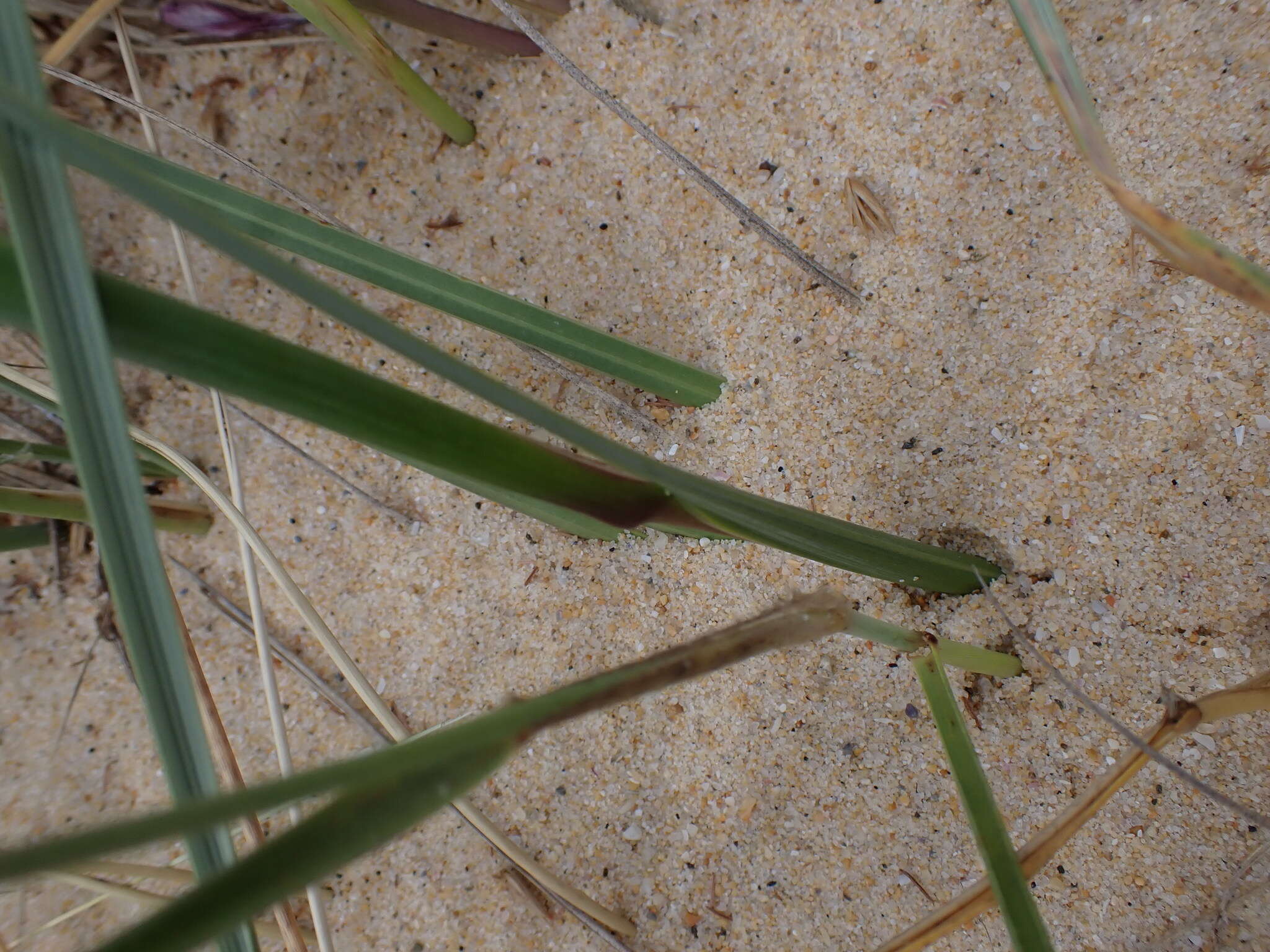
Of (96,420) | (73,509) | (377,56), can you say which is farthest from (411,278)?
(73,509)

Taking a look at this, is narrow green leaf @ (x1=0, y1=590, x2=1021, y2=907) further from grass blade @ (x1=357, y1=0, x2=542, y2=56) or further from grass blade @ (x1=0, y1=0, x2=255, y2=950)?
grass blade @ (x1=357, y1=0, x2=542, y2=56)

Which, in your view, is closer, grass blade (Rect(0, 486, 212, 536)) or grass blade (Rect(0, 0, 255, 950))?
grass blade (Rect(0, 0, 255, 950))

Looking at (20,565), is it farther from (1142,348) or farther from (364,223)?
(1142,348)

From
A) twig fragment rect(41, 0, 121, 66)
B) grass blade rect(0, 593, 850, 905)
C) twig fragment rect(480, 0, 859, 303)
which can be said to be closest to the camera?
grass blade rect(0, 593, 850, 905)

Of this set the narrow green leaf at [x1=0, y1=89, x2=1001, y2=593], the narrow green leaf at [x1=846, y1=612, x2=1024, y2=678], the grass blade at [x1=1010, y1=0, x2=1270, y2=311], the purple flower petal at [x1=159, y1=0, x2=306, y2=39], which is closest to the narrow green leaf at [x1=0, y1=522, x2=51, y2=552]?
the purple flower petal at [x1=159, y1=0, x2=306, y2=39]

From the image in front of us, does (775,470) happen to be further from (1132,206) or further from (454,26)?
(454,26)

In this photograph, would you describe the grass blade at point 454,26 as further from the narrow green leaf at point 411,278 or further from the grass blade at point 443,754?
the grass blade at point 443,754

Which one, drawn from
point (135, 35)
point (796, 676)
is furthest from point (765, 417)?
point (135, 35)
